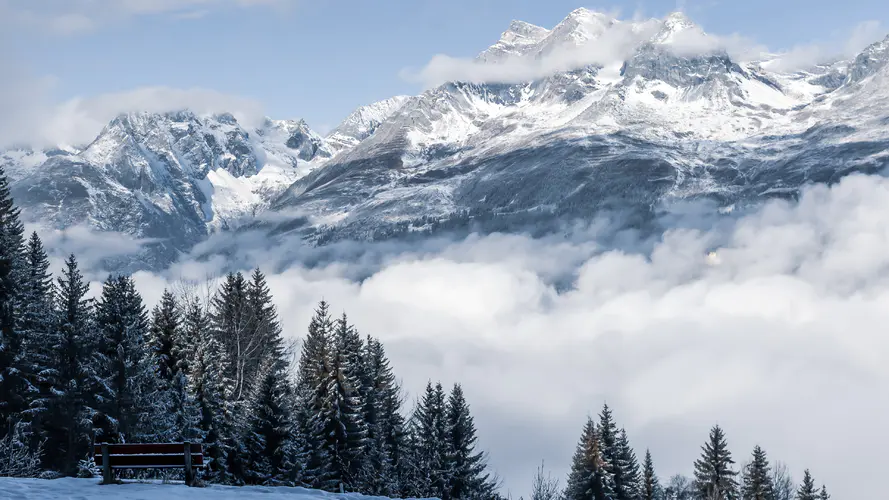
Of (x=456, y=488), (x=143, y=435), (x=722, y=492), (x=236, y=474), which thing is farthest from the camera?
(x=722, y=492)

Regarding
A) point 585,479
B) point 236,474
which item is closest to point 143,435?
point 236,474

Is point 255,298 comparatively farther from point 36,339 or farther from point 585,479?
point 585,479

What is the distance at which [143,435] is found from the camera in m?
45.8

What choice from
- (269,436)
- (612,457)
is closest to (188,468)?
(269,436)

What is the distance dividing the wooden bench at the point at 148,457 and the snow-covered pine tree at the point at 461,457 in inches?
1484

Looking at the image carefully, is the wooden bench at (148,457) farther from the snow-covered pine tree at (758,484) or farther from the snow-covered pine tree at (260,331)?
the snow-covered pine tree at (758,484)

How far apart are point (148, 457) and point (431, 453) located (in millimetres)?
40114

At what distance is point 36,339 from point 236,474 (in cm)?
1339

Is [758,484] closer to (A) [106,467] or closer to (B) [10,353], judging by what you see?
(B) [10,353]

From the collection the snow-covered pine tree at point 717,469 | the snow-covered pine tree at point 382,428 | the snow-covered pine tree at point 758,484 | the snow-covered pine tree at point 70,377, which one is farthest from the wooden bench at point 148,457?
the snow-covered pine tree at point 717,469

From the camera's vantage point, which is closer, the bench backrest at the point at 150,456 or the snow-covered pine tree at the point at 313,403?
the bench backrest at the point at 150,456

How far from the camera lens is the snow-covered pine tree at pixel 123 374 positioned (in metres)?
46.6

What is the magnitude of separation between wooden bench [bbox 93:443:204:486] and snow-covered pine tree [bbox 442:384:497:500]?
3769 centimetres

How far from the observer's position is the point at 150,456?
82.3 feet
